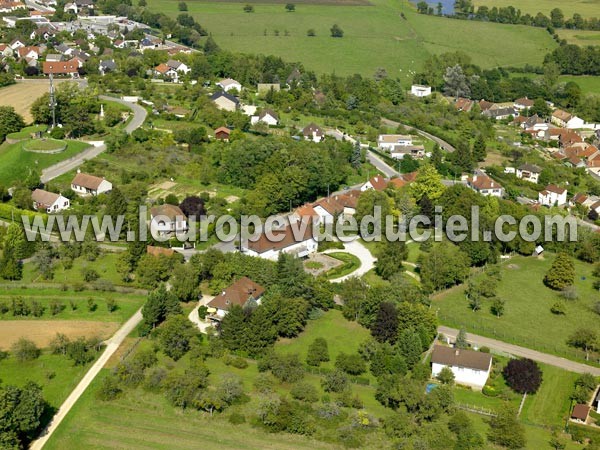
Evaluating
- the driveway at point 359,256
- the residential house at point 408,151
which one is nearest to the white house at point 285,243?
the driveway at point 359,256

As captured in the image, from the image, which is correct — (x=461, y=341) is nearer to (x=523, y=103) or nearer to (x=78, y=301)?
(x=78, y=301)

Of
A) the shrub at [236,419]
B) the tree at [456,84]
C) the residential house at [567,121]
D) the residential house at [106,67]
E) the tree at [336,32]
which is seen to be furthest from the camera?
the tree at [336,32]

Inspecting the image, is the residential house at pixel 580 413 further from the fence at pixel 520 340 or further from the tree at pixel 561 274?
the tree at pixel 561 274

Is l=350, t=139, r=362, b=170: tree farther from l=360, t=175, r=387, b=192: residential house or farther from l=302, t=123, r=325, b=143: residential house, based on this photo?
l=302, t=123, r=325, b=143: residential house

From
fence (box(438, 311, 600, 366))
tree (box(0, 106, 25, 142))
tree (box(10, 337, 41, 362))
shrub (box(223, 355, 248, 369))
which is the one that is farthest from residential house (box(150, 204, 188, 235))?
tree (box(0, 106, 25, 142))

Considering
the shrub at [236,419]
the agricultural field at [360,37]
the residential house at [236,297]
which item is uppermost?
the agricultural field at [360,37]

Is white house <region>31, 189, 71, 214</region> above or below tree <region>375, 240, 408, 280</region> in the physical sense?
above
